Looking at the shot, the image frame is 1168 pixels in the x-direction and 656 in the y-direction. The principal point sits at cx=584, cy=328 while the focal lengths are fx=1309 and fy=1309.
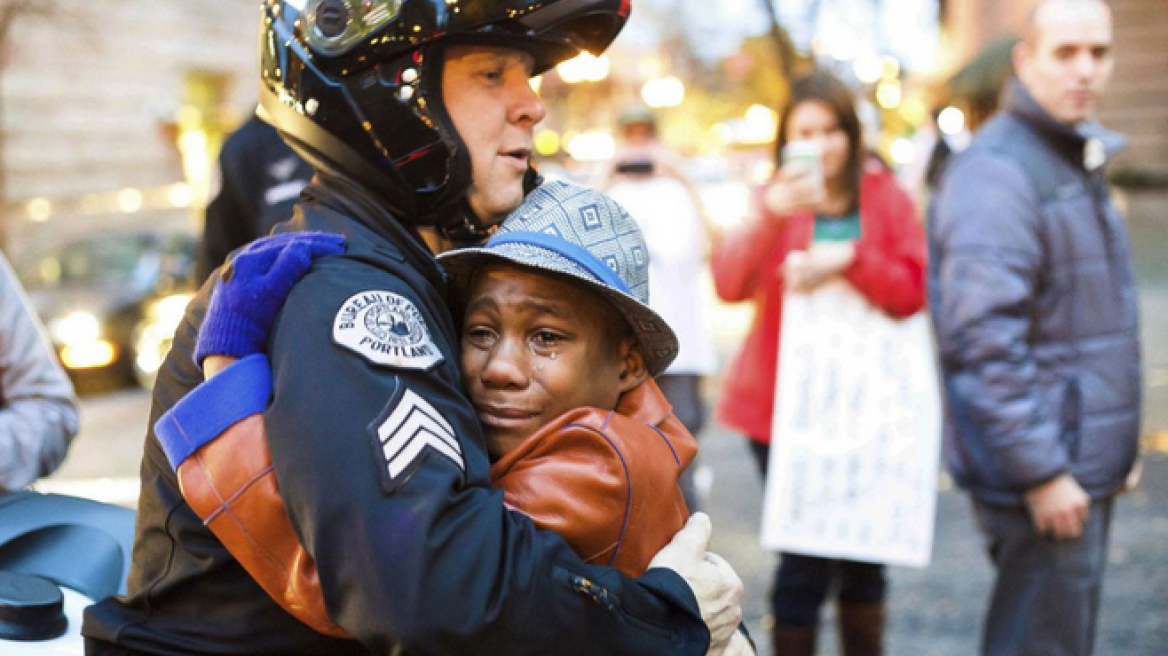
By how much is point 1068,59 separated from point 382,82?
8.87 feet

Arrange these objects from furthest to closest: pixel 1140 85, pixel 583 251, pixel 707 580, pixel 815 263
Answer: pixel 1140 85, pixel 815 263, pixel 583 251, pixel 707 580

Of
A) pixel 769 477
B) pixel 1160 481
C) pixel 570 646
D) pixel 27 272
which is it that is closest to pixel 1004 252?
pixel 769 477

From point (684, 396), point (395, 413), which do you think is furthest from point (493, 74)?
point (684, 396)

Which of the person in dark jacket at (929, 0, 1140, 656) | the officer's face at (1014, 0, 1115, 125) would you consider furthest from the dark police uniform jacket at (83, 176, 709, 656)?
the officer's face at (1014, 0, 1115, 125)

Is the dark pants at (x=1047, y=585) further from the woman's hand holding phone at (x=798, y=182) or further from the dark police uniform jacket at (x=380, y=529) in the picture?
the dark police uniform jacket at (x=380, y=529)

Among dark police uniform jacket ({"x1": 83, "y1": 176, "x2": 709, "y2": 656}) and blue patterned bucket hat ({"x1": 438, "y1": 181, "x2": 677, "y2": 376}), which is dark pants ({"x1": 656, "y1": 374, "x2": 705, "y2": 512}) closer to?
blue patterned bucket hat ({"x1": 438, "y1": 181, "x2": 677, "y2": 376})

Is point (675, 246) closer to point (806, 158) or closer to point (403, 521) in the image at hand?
point (806, 158)

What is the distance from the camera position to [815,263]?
4574 millimetres

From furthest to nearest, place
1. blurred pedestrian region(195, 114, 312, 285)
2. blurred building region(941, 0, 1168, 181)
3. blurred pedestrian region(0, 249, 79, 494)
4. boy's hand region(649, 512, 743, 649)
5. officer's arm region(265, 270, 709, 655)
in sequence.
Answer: blurred building region(941, 0, 1168, 181) < blurred pedestrian region(195, 114, 312, 285) < blurred pedestrian region(0, 249, 79, 494) < boy's hand region(649, 512, 743, 649) < officer's arm region(265, 270, 709, 655)

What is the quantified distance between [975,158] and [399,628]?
2.92 metres

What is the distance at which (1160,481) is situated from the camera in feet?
24.5

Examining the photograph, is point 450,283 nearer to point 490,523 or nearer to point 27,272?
point 490,523

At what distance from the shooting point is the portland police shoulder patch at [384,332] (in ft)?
5.36

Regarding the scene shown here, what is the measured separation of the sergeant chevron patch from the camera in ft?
5.18
